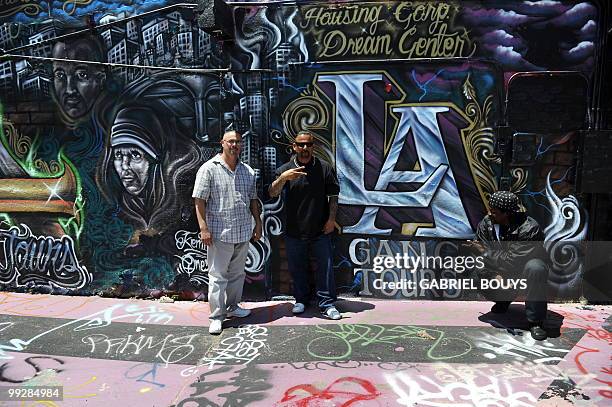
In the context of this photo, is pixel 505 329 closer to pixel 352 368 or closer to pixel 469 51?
pixel 352 368

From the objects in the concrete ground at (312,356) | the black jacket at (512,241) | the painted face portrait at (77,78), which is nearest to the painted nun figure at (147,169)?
the painted face portrait at (77,78)

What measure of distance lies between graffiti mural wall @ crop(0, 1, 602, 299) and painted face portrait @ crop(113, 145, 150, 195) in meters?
0.02

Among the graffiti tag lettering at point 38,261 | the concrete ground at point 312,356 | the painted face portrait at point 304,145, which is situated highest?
the painted face portrait at point 304,145

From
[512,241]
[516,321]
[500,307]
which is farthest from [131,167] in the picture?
[516,321]

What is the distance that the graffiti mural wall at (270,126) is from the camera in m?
4.47

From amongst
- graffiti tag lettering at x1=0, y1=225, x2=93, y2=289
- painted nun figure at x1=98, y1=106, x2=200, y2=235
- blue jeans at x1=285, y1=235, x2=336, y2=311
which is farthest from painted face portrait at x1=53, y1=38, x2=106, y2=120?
blue jeans at x1=285, y1=235, x2=336, y2=311

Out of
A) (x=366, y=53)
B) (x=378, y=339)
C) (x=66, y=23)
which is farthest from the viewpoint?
(x=66, y=23)

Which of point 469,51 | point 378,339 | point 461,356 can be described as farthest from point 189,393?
point 469,51

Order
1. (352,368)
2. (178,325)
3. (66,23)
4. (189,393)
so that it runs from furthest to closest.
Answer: (66,23)
(178,325)
(352,368)
(189,393)

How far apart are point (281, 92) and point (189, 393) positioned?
3.01 metres

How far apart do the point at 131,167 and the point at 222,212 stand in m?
1.47

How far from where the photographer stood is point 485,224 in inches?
160

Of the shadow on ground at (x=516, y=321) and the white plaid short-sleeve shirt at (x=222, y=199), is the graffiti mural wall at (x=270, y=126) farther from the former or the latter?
the white plaid short-sleeve shirt at (x=222, y=199)

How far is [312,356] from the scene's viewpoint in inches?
140
